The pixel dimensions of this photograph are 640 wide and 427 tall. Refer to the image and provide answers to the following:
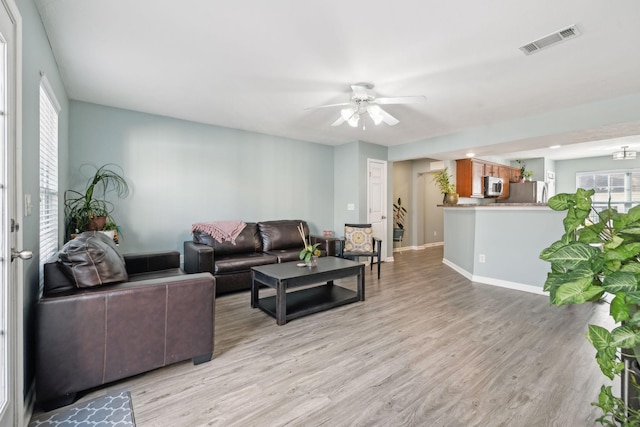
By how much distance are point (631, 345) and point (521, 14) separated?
2.03 metres

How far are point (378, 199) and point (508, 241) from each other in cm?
245

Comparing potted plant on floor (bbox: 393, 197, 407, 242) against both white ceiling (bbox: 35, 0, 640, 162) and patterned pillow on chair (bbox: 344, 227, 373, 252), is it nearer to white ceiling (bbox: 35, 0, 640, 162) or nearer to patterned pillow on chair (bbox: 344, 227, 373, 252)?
patterned pillow on chair (bbox: 344, 227, 373, 252)

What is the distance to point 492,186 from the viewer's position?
712cm

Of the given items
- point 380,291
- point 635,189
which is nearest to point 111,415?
point 380,291

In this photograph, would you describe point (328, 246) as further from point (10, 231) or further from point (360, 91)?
point (10, 231)

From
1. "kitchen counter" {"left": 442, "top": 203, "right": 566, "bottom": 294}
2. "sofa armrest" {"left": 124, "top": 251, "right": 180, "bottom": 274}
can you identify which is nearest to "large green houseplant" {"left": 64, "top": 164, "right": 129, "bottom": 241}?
"sofa armrest" {"left": 124, "top": 251, "right": 180, "bottom": 274}

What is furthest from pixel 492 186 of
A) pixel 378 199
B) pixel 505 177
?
pixel 378 199

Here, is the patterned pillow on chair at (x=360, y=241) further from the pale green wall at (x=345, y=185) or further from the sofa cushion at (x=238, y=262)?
the sofa cushion at (x=238, y=262)

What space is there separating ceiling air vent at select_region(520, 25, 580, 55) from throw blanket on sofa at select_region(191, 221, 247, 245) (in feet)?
12.8

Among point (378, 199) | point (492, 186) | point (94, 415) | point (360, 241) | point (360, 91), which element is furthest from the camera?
point (492, 186)

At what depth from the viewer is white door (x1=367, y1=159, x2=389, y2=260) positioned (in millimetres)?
5867

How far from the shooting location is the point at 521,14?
1.94 metres

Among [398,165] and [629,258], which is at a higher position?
[398,165]

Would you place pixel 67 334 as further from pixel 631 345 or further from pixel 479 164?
pixel 479 164
